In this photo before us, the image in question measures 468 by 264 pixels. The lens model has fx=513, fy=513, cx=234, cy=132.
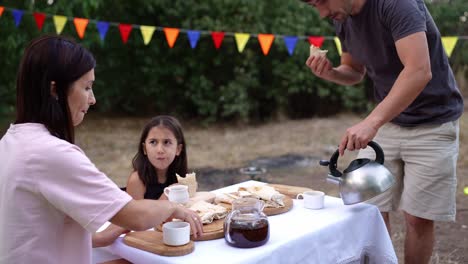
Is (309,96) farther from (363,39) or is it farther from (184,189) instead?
(184,189)

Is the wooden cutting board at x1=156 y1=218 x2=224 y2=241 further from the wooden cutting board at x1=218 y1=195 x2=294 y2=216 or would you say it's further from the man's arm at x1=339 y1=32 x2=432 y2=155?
the man's arm at x1=339 y1=32 x2=432 y2=155

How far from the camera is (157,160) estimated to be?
2834 mm

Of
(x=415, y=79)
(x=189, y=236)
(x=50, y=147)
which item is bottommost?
(x=189, y=236)

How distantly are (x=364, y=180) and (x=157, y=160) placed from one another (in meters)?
1.18

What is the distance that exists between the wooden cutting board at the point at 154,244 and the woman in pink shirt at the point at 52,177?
5.7 inches

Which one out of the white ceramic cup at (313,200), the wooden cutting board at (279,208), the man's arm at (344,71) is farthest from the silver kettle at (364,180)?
the man's arm at (344,71)

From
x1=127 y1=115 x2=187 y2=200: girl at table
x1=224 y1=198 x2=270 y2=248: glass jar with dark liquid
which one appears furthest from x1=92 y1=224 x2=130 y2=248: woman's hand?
x1=127 y1=115 x2=187 y2=200: girl at table

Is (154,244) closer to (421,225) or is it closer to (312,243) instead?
(312,243)

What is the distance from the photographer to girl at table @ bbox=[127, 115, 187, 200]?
2.81 m

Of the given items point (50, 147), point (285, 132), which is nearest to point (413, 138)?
point (50, 147)

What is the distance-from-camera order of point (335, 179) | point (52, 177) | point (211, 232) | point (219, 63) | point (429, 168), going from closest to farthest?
point (52, 177), point (211, 232), point (335, 179), point (429, 168), point (219, 63)

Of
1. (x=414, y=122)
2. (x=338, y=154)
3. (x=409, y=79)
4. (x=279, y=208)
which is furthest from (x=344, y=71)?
(x=279, y=208)

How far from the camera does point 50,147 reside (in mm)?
1547

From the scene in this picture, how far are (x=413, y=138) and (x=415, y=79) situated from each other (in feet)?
1.53
